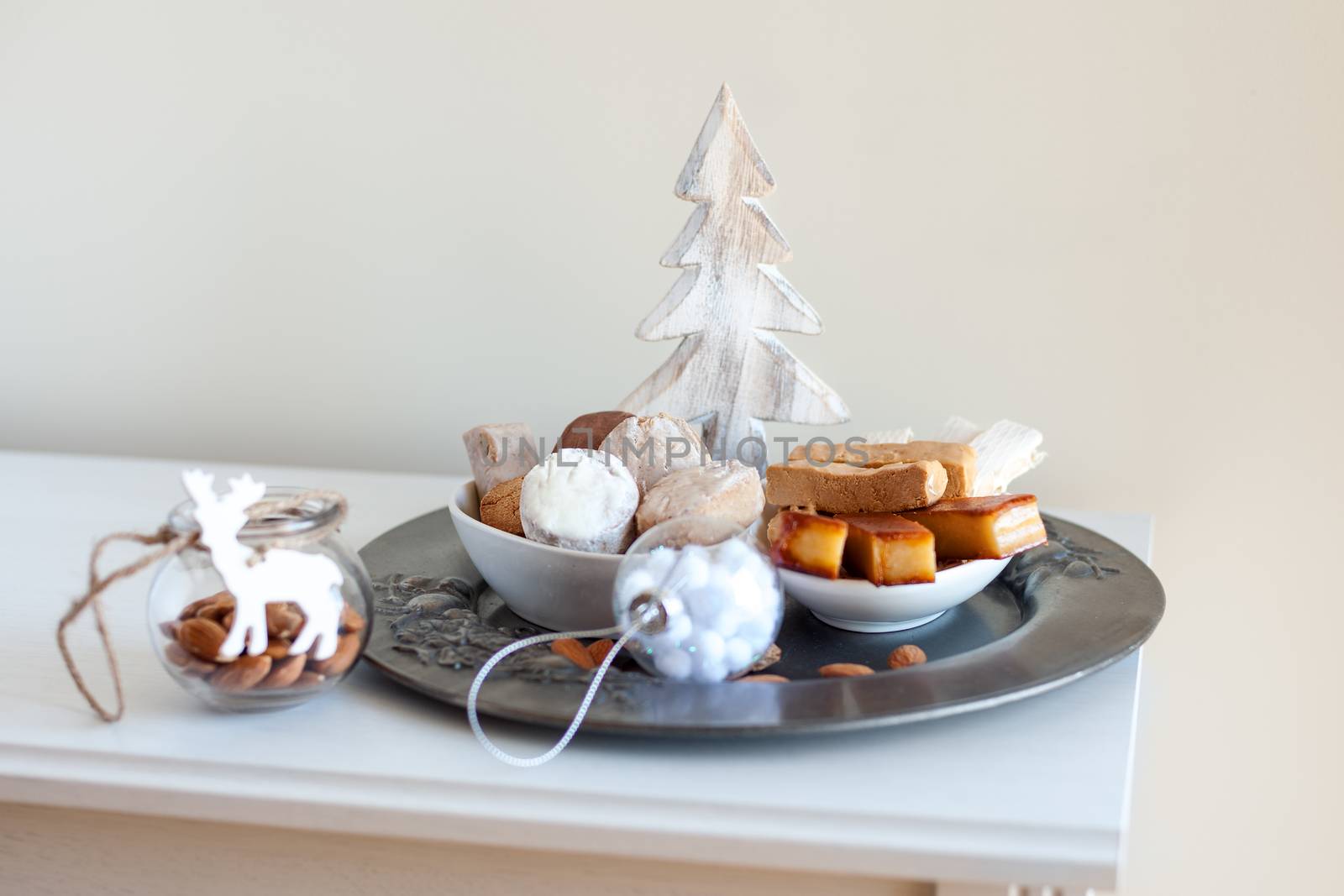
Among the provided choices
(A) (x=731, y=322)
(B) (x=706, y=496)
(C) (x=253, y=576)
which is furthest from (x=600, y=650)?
(A) (x=731, y=322)

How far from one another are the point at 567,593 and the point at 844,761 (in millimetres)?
A: 234

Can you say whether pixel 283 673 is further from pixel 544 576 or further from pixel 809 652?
pixel 809 652

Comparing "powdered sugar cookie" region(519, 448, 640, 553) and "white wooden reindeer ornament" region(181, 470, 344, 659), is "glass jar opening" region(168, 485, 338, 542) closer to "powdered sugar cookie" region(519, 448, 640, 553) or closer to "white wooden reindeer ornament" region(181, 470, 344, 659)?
"white wooden reindeer ornament" region(181, 470, 344, 659)

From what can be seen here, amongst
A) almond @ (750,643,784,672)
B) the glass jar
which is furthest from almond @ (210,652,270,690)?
almond @ (750,643,784,672)

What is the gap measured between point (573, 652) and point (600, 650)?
17mm

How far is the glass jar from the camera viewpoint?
561 mm

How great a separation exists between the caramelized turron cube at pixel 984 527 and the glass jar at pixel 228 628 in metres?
0.38

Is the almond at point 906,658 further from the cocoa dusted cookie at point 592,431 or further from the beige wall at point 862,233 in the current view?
the beige wall at point 862,233

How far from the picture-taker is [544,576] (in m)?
0.71

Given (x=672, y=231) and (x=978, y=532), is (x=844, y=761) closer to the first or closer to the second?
(x=978, y=532)

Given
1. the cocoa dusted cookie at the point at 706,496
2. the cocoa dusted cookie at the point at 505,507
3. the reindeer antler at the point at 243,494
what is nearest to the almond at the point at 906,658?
the cocoa dusted cookie at the point at 706,496

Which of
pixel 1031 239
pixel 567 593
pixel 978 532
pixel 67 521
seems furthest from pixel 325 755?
pixel 1031 239

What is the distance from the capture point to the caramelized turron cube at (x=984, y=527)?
70cm

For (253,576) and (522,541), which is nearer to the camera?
(253,576)
